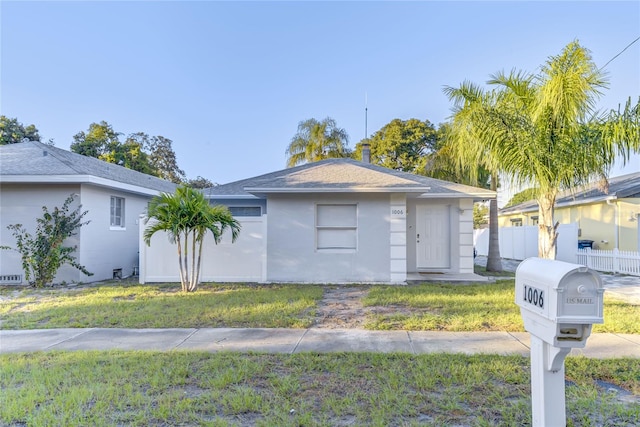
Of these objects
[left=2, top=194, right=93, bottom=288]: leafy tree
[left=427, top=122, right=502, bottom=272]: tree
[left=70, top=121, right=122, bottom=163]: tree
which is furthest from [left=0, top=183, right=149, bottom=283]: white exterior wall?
[left=70, top=121, right=122, bottom=163]: tree

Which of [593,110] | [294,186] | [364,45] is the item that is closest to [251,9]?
[364,45]

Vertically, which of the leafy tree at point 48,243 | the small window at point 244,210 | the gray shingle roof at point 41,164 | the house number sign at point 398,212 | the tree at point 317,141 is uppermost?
the tree at point 317,141

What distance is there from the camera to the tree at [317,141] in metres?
23.8

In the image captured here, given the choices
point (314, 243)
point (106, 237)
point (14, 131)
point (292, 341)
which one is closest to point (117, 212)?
point (106, 237)

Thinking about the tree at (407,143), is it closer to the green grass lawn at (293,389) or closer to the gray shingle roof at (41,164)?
the gray shingle roof at (41,164)

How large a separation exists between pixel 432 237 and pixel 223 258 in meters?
6.94

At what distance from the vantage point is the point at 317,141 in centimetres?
2381

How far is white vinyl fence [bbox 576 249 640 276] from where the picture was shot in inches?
472

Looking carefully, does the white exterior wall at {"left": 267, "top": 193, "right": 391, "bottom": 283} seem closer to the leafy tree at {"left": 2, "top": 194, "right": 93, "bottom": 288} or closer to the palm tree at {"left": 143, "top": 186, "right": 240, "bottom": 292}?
the palm tree at {"left": 143, "top": 186, "right": 240, "bottom": 292}

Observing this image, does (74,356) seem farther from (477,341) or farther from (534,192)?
(534,192)

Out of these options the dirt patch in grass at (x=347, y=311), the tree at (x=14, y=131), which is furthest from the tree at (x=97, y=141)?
the dirt patch in grass at (x=347, y=311)

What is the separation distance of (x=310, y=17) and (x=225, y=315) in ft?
38.3

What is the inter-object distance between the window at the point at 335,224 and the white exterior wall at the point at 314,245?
16cm

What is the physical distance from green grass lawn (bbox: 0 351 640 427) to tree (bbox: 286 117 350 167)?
20210 millimetres
